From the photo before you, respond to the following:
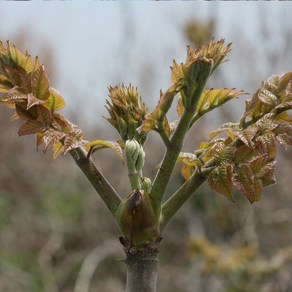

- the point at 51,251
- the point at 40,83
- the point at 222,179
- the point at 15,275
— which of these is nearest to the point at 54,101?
the point at 40,83

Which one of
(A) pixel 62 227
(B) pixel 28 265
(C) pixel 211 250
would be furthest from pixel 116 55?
(C) pixel 211 250

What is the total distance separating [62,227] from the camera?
245 inches

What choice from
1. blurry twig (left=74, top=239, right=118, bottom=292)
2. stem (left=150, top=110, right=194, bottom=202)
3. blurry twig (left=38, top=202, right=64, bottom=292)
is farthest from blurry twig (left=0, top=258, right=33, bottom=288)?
stem (left=150, top=110, right=194, bottom=202)

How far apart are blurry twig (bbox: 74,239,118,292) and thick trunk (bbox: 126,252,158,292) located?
4064mm

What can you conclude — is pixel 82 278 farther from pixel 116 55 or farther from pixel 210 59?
pixel 210 59

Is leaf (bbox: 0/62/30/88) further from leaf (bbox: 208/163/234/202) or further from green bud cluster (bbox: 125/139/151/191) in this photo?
A: leaf (bbox: 208/163/234/202)

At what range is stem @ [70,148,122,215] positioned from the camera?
2.48 feet

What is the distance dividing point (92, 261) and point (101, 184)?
4766 mm

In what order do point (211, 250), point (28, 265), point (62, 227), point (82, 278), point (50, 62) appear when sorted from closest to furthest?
point (211, 250), point (82, 278), point (28, 265), point (62, 227), point (50, 62)

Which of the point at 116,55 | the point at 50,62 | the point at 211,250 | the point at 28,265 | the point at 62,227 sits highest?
the point at 50,62

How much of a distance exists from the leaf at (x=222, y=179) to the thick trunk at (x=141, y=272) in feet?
0.43

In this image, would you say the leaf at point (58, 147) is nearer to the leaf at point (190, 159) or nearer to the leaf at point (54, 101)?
the leaf at point (54, 101)

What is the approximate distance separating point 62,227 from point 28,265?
2.78ft

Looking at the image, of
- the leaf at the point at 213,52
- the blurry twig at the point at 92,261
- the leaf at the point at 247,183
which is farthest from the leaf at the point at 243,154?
the blurry twig at the point at 92,261
